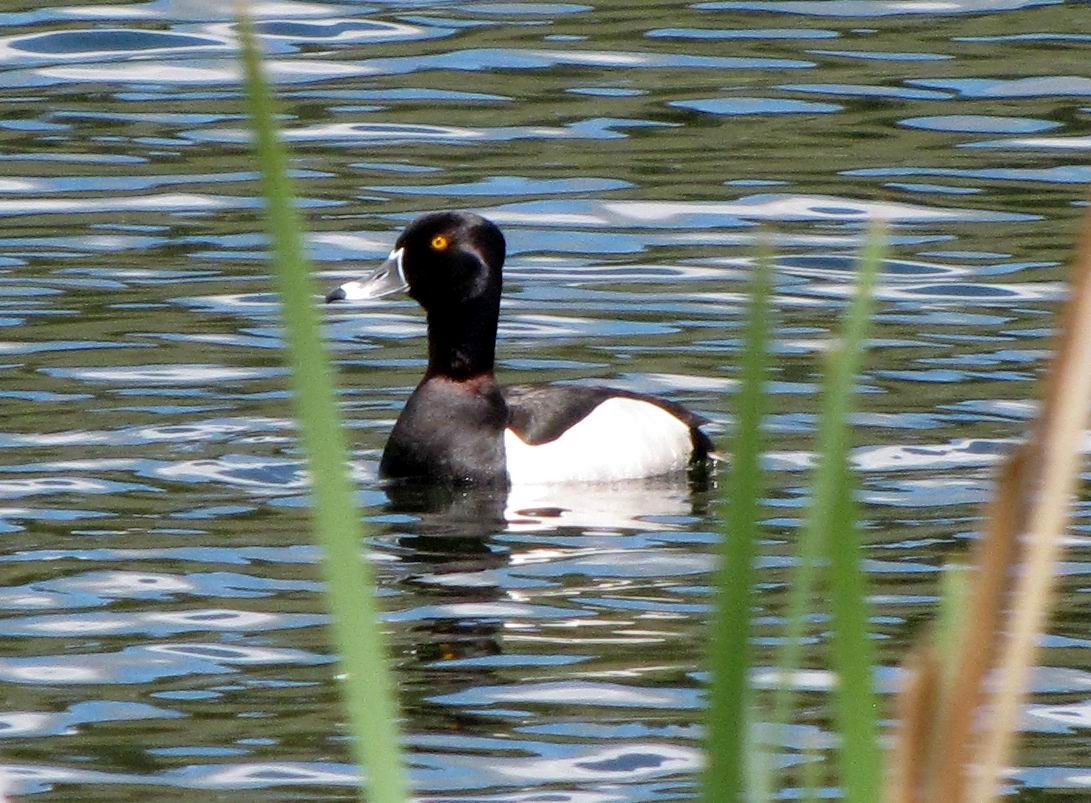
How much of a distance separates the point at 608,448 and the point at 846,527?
7356 millimetres

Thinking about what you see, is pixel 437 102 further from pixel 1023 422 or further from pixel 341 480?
pixel 341 480

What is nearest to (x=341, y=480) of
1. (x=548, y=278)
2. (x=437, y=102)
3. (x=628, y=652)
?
(x=628, y=652)

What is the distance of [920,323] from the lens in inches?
415

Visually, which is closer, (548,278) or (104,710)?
(104,710)

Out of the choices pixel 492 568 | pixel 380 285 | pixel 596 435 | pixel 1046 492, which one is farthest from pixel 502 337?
pixel 1046 492

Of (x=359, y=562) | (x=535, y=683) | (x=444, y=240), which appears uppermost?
(x=359, y=562)

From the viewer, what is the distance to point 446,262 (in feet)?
30.5

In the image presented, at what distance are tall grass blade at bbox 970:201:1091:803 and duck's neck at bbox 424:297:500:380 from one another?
7.70m

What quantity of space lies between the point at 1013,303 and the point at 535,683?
547 centimetres

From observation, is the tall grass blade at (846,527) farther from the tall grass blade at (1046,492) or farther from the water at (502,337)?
the water at (502,337)

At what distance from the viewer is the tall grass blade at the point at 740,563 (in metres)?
1.33

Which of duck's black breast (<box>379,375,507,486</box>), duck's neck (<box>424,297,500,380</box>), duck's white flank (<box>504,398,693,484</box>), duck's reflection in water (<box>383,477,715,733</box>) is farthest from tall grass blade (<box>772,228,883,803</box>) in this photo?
duck's neck (<box>424,297,500,380</box>)

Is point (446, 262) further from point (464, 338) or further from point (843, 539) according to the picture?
point (843, 539)

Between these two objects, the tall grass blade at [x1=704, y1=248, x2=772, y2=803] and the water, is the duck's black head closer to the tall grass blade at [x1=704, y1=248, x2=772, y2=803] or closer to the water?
the water
